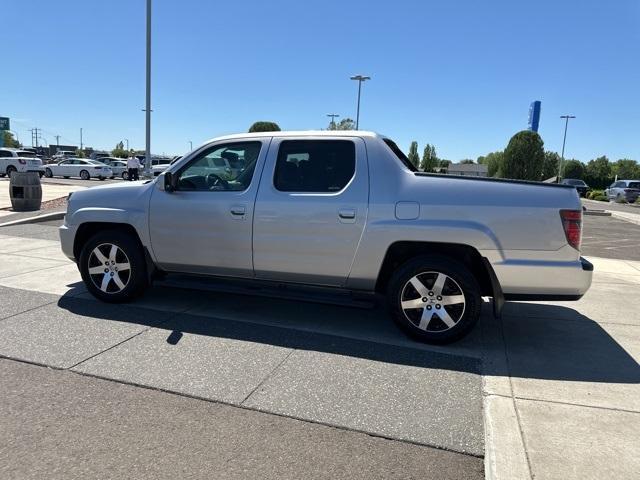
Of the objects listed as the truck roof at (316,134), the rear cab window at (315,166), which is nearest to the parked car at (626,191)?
the truck roof at (316,134)

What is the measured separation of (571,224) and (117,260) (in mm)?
4480

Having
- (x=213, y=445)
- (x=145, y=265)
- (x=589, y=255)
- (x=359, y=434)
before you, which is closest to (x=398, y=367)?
(x=359, y=434)

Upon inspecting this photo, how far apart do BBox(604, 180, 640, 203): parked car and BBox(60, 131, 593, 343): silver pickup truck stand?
40086 millimetres

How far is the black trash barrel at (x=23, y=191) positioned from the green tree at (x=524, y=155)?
24.3 m

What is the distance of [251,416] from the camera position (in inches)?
128

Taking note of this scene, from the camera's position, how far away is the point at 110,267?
5.45 meters

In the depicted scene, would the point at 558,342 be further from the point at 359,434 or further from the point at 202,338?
the point at 202,338

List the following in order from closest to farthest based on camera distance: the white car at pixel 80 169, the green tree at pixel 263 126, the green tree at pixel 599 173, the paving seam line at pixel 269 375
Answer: the paving seam line at pixel 269 375, the green tree at pixel 263 126, the white car at pixel 80 169, the green tree at pixel 599 173

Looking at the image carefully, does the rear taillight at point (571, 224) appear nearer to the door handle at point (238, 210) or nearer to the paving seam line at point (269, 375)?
the paving seam line at point (269, 375)

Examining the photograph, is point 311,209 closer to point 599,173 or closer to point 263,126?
point 263,126

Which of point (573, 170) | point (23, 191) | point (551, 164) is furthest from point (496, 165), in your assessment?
point (23, 191)

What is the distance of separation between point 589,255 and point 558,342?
21.0ft

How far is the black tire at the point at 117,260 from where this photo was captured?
5.38 meters

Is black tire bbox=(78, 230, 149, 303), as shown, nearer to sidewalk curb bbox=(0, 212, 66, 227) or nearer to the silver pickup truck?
the silver pickup truck
